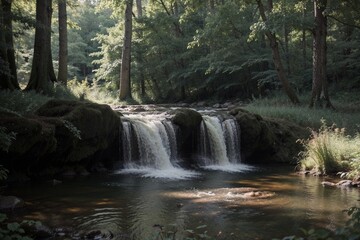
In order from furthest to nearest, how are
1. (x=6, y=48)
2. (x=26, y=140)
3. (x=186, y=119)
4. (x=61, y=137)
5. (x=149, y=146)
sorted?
(x=186, y=119) < (x=149, y=146) < (x=6, y=48) < (x=61, y=137) < (x=26, y=140)

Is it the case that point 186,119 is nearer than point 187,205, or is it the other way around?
point 187,205

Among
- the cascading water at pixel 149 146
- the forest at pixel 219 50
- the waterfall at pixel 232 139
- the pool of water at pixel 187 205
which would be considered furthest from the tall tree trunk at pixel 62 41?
the pool of water at pixel 187 205

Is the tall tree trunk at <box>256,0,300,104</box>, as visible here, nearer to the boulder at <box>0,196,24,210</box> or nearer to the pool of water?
the pool of water

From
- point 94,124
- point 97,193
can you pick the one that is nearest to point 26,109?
point 94,124

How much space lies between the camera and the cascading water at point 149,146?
13285mm

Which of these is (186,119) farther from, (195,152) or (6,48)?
(6,48)

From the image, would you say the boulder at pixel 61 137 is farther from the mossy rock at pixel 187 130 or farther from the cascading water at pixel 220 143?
the cascading water at pixel 220 143

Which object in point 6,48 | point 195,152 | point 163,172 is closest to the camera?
point 163,172

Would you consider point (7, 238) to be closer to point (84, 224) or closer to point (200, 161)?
point (84, 224)

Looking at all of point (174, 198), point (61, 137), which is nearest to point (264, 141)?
point (174, 198)

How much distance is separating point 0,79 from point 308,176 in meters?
10.2

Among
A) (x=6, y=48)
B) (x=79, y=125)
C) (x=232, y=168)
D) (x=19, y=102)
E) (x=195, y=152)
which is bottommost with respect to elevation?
(x=232, y=168)

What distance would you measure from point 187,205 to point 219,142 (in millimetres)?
6805

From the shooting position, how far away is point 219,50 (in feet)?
81.7
